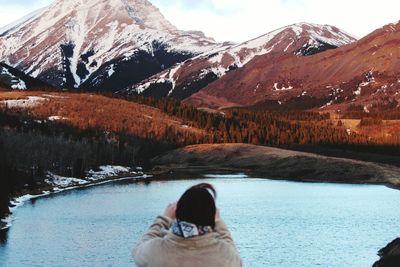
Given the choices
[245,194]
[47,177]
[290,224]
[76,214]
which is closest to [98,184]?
[47,177]

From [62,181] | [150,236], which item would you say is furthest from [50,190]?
[150,236]

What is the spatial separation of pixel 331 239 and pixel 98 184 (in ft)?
290

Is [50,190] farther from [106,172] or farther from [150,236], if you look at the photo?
[150,236]

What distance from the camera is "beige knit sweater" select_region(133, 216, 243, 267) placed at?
7492 millimetres

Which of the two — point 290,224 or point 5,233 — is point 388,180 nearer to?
point 290,224

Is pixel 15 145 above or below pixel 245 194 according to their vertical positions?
above

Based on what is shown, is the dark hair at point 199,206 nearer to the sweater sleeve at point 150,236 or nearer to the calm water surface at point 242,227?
the sweater sleeve at point 150,236

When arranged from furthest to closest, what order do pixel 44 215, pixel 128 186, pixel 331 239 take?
1. pixel 128 186
2. pixel 44 215
3. pixel 331 239

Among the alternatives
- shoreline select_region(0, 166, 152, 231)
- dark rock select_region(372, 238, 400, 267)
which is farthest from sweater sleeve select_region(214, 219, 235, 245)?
shoreline select_region(0, 166, 152, 231)

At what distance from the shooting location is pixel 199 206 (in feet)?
24.7

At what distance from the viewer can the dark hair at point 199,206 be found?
751 cm

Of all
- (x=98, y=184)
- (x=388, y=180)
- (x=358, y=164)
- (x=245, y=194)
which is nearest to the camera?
(x=245, y=194)

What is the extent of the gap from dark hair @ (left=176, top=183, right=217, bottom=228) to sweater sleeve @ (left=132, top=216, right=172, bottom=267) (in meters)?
0.21

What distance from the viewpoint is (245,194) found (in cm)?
11394
